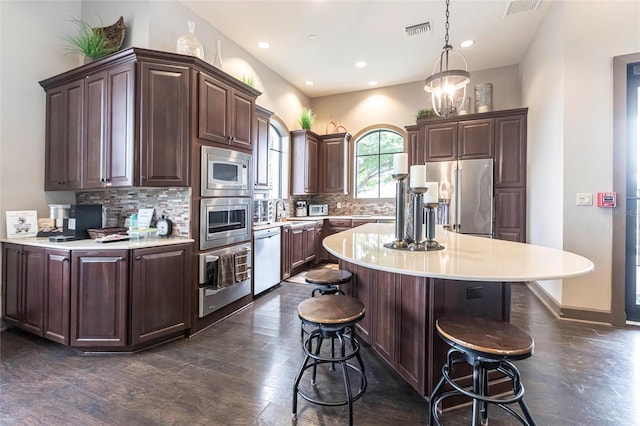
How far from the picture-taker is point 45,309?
98.7 inches

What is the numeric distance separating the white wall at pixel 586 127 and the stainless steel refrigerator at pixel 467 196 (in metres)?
1.26

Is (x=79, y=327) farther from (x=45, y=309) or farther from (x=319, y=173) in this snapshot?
(x=319, y=173)

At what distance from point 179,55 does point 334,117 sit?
4.23 m

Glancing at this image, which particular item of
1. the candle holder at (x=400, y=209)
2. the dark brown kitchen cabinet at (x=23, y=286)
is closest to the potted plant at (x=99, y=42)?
the dark brown kitchen cabinet at (x=23, y=286)

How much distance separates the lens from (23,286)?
2.66m

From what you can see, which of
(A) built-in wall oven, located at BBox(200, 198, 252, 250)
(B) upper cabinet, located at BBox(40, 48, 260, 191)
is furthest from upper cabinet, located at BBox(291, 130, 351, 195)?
(B) upper cabinet, located at BBox(40, 48, 260, 191)

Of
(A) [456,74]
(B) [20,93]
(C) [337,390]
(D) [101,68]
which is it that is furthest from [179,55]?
(C) [337,390]

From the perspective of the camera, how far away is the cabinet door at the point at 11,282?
2.69m

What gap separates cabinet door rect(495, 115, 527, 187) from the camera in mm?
4398

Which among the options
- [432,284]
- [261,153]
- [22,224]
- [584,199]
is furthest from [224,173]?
[584,199]

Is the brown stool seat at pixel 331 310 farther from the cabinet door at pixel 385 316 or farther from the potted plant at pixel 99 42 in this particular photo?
the potted plant at pixel 99 42

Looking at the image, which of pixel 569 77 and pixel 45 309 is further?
pixel 569 77

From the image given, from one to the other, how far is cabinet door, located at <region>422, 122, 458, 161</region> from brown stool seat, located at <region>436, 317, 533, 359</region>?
389 centimetres

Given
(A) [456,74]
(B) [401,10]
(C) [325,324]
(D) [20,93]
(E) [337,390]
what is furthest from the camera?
(B) [401,10]
